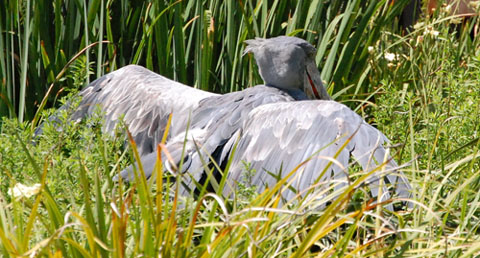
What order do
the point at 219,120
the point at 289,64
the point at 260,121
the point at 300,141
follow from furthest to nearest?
the point at 289,64, the point at 219,120, the point at 260,121, the point at 300,141

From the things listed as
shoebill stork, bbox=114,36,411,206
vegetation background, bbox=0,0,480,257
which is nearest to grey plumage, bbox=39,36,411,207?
shoebill stork, bbox=114,36,411,206

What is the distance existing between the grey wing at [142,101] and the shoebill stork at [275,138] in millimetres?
201

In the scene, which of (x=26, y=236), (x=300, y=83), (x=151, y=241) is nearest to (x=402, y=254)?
(x=151, y=241)

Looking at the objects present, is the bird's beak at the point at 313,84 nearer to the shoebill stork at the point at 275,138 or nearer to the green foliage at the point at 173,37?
the shoebill stork at the point at 275,138

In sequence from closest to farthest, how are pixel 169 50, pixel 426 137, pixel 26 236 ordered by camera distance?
1. pixel 26 236
2. pixel 426 137
3. pixel 169 50

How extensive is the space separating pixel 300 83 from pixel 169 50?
2.77 feet

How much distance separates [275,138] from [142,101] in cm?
122

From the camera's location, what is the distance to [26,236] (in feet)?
→ 6.53

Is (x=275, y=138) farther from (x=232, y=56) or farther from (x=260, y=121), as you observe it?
(x=232, y=56)

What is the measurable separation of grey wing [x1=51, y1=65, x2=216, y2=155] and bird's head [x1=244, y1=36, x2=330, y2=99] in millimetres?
355

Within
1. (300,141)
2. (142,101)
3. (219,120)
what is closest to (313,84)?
(219,120)

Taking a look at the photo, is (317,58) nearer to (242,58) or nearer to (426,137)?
(242,58)

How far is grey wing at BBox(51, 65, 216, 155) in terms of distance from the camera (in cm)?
416

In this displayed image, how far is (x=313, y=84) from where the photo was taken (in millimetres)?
4262
